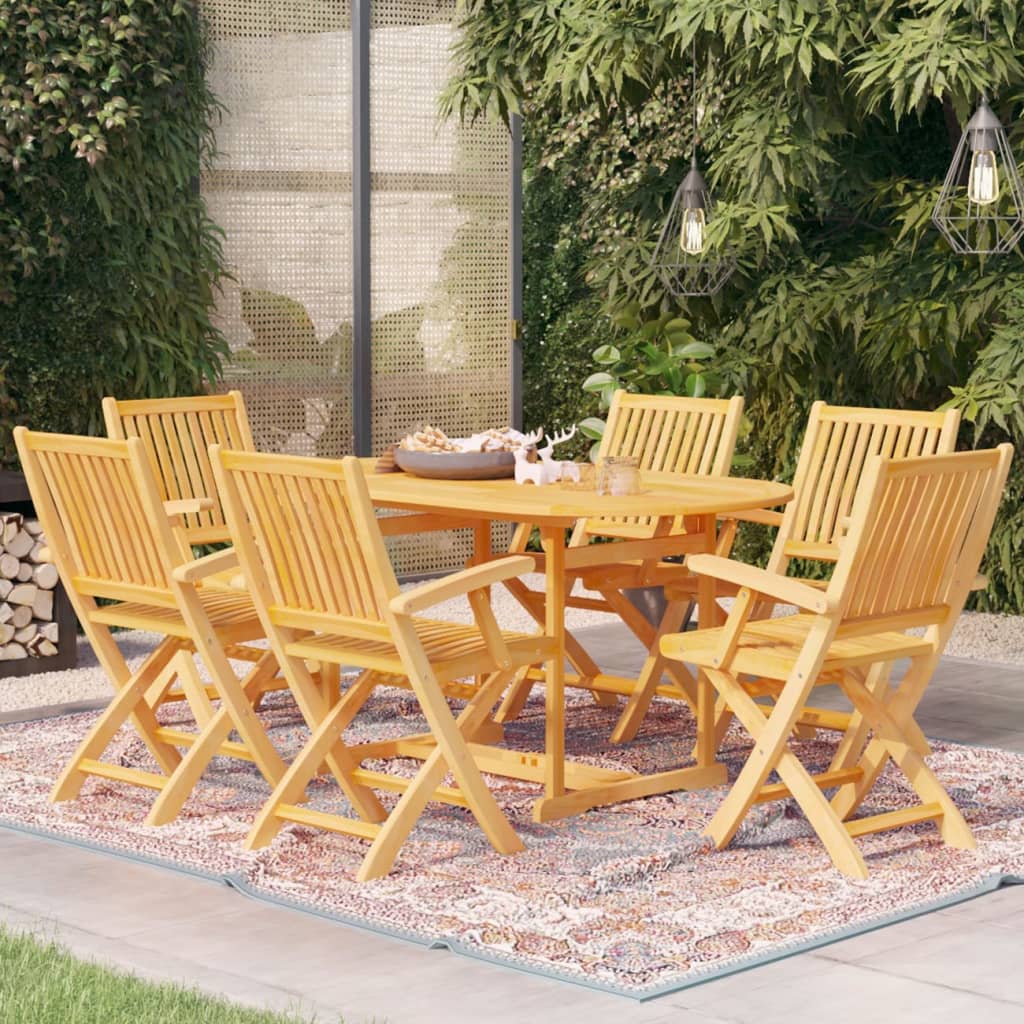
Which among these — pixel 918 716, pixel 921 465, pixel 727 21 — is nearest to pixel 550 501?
pixel 921 465

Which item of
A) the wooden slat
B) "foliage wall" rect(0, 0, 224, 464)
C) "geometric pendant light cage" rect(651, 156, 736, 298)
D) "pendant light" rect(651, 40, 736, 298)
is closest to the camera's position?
the wooden slat

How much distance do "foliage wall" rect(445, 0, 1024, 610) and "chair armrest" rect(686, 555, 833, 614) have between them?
7.92 ft

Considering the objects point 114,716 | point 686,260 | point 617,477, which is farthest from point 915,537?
point 686,260

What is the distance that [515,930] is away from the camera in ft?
13.6

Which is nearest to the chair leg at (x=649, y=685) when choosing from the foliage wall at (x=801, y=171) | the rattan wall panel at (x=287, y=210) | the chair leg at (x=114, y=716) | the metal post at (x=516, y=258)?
the chair leg at (x=114, y=716)

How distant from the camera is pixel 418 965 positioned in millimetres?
3938

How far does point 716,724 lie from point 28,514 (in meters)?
3.04

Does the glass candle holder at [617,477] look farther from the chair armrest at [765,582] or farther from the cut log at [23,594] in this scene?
the cut log at [23,594]

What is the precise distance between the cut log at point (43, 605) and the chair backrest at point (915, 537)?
3.61 meters

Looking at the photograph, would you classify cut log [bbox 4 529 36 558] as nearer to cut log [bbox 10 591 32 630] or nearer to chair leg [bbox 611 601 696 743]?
cut log [bbox 10 591 32 630]

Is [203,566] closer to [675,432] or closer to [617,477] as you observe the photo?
[617,477]

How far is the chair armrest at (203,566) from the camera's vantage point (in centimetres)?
488

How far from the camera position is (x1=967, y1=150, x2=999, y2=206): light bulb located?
19.7ft

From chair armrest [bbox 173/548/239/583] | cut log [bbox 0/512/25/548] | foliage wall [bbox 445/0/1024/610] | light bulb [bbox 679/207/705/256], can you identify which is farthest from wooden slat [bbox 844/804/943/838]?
cut log [bbox 0/512/25/548]
